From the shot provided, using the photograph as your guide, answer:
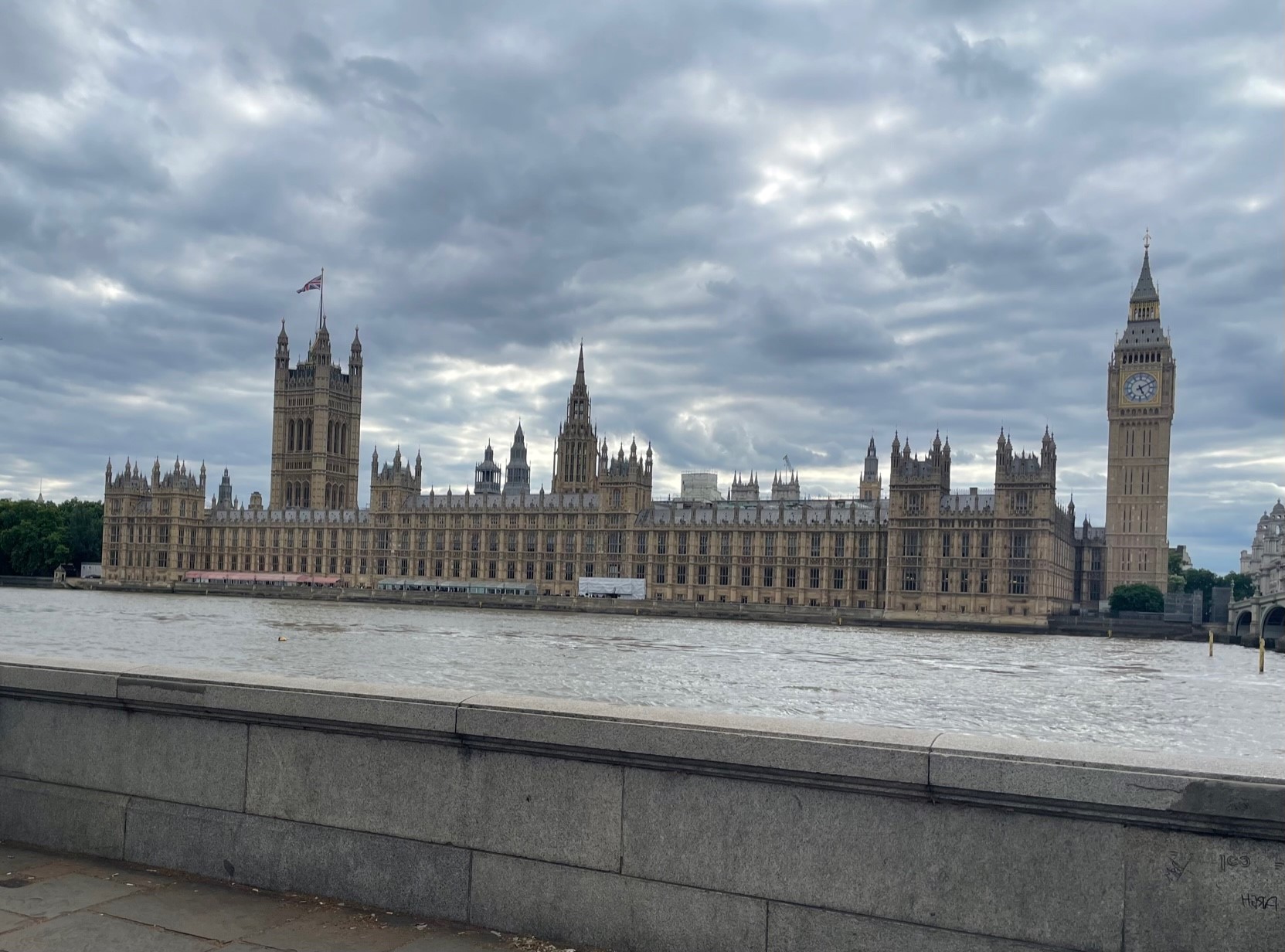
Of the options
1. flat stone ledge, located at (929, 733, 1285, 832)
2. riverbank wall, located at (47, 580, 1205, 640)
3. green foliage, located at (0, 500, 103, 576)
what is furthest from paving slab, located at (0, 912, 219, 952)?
green foliage, located at (0, 500, 103, 576)

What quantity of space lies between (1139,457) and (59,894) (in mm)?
124431

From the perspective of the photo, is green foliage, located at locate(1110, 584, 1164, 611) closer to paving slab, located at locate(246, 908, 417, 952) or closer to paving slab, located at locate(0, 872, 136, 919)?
paving slab, located at locate(246, 908, 417, 952)

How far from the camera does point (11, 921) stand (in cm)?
542

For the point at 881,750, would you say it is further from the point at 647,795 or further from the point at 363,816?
the point at 363,816

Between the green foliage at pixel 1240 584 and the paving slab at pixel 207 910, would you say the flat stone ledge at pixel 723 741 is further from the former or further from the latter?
the green foliage at pixel 1240 584

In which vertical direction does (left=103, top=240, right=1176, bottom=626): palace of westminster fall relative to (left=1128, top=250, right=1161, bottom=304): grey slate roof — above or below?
below

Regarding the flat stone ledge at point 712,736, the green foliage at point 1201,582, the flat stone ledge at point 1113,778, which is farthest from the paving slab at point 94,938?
the green foliage at point 1201,582

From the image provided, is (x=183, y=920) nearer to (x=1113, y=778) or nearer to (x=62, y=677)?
(x=62, y=677)

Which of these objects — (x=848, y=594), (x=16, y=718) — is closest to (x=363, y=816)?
(x=16, y=718)

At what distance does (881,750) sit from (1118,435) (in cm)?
12453

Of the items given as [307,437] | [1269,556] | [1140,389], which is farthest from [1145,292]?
[307,437]

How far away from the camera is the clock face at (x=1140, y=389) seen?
4710 inches

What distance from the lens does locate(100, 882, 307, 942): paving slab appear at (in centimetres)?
554

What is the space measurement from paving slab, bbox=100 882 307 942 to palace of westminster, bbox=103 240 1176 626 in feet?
323
